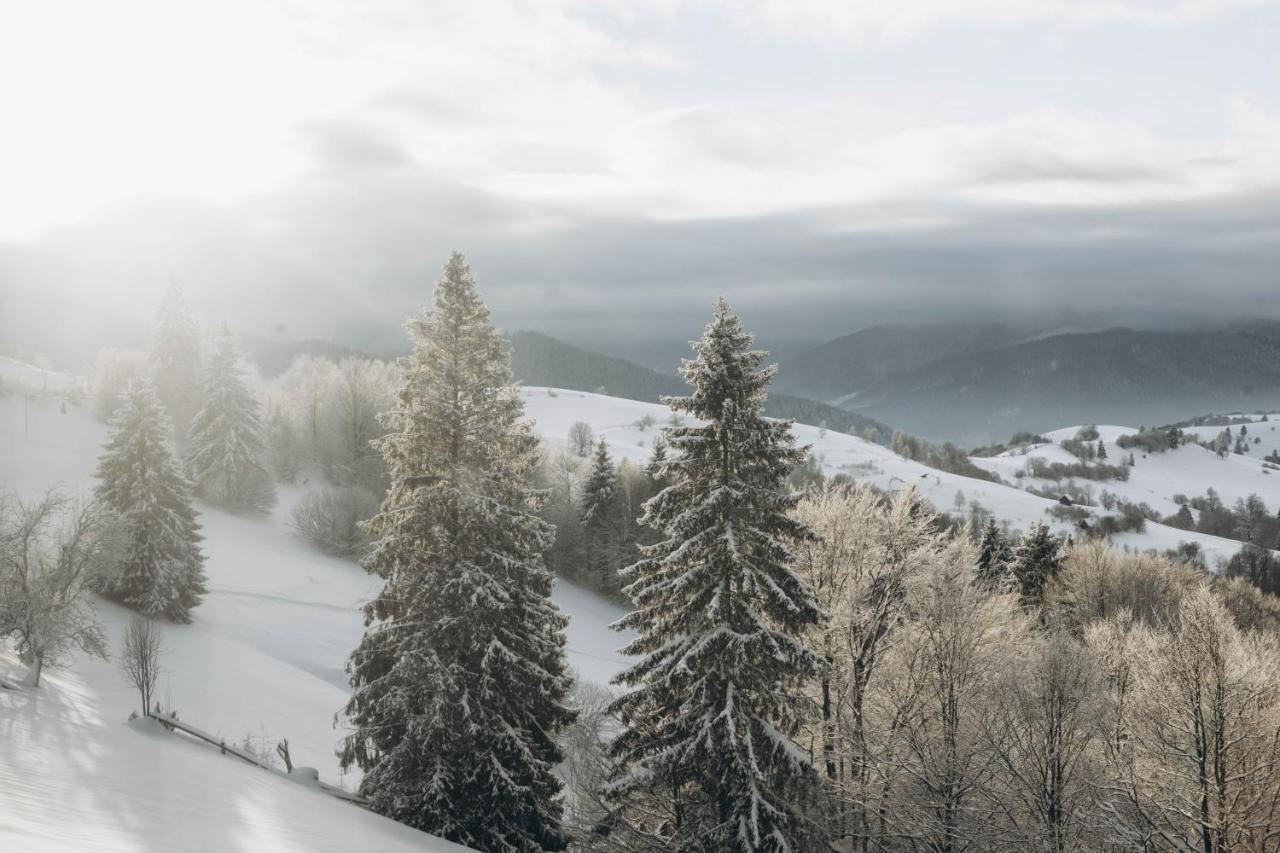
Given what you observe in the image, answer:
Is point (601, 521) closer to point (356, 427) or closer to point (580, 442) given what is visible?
point (356, 427)

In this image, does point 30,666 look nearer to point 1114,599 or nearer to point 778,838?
point 778,838

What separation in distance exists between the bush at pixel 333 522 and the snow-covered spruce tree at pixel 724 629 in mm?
45970

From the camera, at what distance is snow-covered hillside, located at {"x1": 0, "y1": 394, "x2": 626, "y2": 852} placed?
8.83 meters

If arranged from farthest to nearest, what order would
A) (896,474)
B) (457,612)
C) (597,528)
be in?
(896,474) < (597,528) < (457,612)

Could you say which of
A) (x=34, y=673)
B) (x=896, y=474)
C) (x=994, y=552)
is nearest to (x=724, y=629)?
(x=34, y=673)

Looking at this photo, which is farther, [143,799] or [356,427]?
[356,427]

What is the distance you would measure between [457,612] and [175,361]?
6363cm

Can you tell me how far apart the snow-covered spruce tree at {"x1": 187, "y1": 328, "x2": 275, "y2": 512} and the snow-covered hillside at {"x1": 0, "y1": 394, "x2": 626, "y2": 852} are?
190 cm

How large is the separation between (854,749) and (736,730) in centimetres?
849

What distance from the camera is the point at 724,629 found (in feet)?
52.2

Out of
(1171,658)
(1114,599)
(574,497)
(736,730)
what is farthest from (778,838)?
(574,497)

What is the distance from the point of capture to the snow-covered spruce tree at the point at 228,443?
61.0m

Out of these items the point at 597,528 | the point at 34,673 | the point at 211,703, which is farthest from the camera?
the point at 597,528

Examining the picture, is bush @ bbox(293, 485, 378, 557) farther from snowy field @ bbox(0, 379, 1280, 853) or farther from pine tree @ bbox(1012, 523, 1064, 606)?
pine tree @ bbox(1012, 523, 1064, 606)
